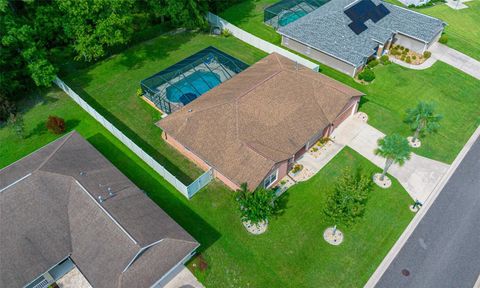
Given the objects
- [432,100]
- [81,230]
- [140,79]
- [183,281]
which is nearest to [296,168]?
[183,281]

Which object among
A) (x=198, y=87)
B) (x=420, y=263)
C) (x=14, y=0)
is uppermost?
(x=14, y=0)

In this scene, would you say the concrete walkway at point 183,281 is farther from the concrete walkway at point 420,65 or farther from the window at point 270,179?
the concrete walkway at point 420,65

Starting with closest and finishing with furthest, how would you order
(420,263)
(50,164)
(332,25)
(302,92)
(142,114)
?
(420,263) → (50,164) → (302,92) → (142,114) → (332,25)

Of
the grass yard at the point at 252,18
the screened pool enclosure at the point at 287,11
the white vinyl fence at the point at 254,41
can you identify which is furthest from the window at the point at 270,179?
the screened pool enclosure at the point at 287,11

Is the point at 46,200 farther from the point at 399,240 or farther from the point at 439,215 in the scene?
the point at 439,215

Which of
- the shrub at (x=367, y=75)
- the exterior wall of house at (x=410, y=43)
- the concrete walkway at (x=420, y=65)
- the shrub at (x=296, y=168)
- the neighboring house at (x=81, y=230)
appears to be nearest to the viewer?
the neighboring house at (x=81, y=230)

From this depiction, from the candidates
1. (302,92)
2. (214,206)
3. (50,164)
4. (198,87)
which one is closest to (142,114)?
(198,87)

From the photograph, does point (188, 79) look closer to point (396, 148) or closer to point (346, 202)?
point (346, 202)
